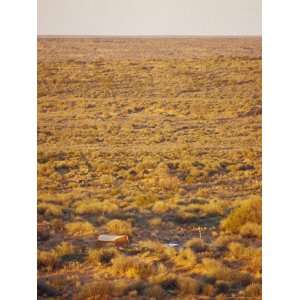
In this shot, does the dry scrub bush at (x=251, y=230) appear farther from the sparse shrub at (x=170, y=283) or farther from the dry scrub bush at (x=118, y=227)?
the dry scrub bush at (x=118, y=227)

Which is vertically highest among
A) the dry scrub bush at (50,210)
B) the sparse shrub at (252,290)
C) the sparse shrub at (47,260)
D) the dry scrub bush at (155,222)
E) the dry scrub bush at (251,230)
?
the dry scrub bush at (50,210)

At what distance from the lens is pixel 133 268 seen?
3.81 metres

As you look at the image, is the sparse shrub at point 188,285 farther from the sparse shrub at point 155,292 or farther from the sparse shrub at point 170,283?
the sparse shrub at point 155,292

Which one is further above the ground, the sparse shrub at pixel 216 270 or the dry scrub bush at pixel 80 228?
the dry scrub bush at pixel 80 228

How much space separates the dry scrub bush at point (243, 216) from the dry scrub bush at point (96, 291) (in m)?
0.91

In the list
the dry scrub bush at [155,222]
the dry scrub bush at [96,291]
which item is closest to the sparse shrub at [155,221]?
the dry scrub bush at [155,222]

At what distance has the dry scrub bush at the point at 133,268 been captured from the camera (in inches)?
150

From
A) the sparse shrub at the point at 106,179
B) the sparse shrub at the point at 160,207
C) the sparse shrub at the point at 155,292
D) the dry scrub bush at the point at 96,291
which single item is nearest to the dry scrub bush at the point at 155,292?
the sparse shrub at the point at 155,292

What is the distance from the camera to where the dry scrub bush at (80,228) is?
3.85 m

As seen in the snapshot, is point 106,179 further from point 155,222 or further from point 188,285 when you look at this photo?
point 188,285

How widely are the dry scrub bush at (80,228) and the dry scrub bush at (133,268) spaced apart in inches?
11.3

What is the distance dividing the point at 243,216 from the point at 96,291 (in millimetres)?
1158
